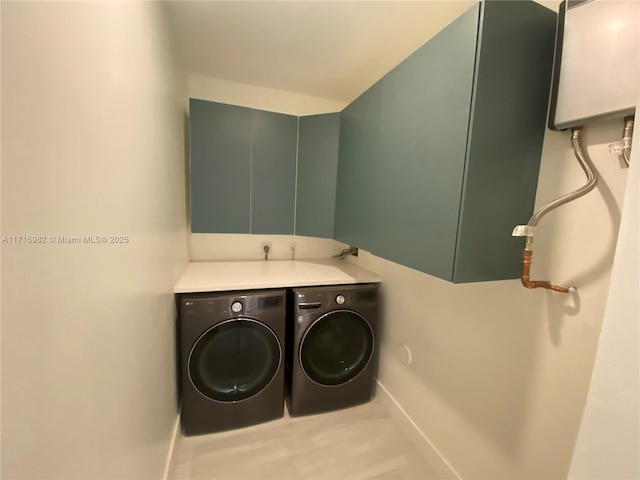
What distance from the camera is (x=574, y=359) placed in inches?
32.9

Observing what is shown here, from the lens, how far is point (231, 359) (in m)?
1.60

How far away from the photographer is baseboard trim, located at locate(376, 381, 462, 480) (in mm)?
1324

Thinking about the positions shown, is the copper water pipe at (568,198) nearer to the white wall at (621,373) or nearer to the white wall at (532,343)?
the white wall at (532,343)

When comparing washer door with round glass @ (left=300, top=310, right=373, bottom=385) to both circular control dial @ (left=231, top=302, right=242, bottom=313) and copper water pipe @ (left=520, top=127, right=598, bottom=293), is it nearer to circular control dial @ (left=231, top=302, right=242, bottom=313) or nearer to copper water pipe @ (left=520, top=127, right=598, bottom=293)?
circular control dial @ (left=231, top=302, right=242, bottom=313)

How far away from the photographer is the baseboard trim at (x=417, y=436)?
1.32 m

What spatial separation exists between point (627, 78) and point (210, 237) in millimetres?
2420

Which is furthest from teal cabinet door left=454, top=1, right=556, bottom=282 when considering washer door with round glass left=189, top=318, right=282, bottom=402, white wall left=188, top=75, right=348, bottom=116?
white wall left=188, top=75, right=348, bottom=116

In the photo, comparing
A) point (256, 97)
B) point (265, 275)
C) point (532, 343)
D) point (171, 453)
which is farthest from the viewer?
point (256, 97)

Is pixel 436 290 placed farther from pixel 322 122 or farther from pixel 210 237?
pixel 210 237

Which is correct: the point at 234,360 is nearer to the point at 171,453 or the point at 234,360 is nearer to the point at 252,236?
the point at 171,453

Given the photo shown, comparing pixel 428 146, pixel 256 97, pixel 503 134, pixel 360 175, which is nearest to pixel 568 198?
pixel 503 134

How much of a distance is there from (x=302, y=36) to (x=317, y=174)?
87cm

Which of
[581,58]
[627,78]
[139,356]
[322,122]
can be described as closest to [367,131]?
[322,122]

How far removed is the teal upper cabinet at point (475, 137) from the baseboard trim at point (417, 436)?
1.15 metres
